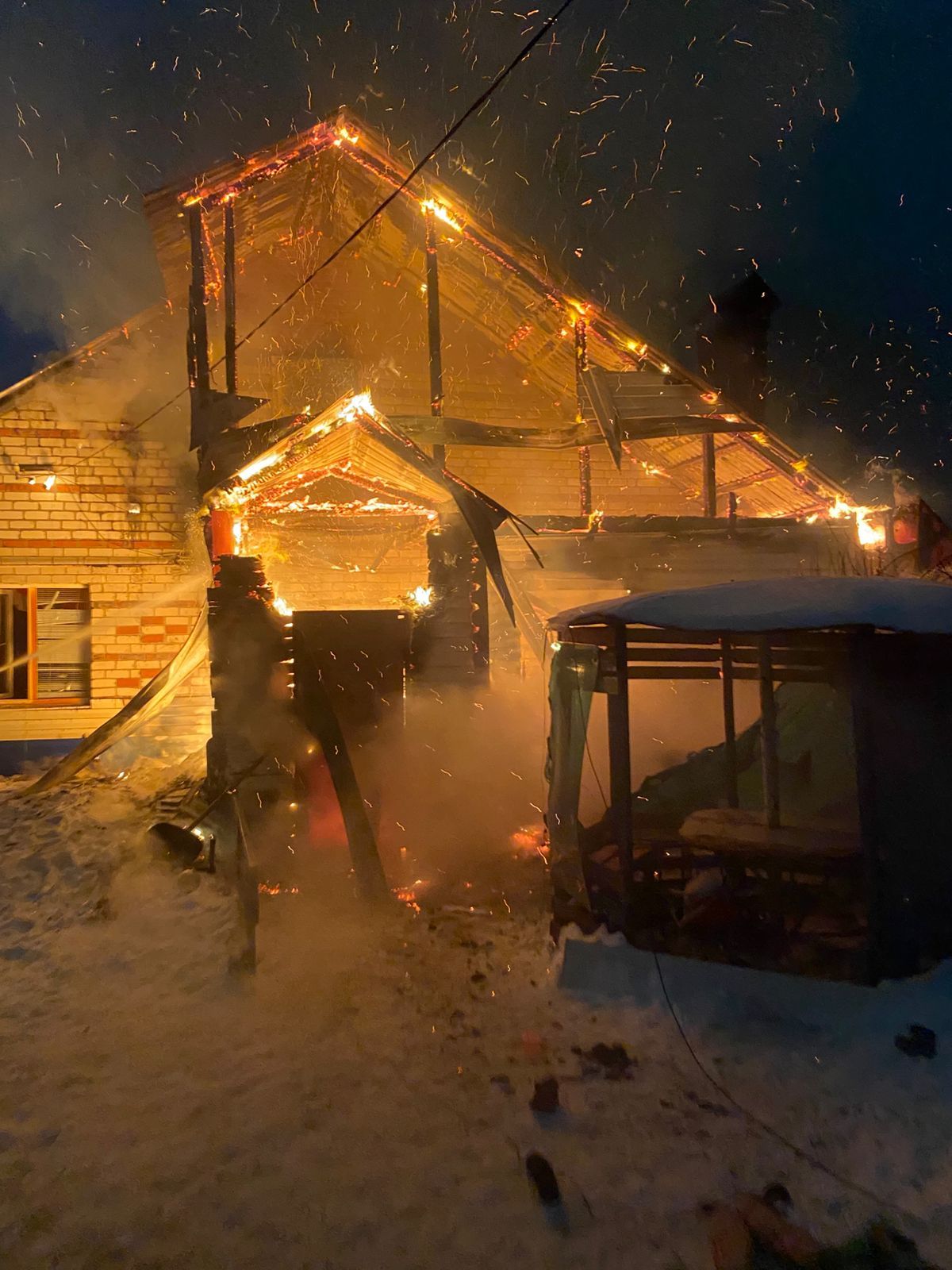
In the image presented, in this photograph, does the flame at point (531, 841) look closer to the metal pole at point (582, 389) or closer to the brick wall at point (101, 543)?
the metal pole at point (582, 389)

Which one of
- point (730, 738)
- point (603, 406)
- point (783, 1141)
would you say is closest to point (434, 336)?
point (603, 406)

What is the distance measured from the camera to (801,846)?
5875 millimetres

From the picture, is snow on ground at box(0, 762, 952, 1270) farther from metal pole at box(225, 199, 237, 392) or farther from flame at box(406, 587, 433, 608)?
metal pole at box(225, 199, 237, 392)

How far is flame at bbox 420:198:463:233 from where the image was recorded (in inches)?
420

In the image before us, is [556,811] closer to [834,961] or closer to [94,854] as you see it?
[834,961]

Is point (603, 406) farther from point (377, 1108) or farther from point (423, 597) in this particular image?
point (377, 1108)

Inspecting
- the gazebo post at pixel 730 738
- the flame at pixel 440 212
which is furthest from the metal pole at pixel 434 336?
the gazebo post at pixel 730 738

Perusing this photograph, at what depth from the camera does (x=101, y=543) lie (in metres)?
11.7

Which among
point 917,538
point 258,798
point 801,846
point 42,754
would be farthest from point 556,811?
point 917,538

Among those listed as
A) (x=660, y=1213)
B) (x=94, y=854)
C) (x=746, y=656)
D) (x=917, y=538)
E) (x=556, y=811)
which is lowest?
(x=660, y=1213)

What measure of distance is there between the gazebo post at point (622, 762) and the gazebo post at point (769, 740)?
3.92 ft

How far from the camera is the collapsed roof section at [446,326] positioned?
10438mm

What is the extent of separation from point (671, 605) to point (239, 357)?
943cm

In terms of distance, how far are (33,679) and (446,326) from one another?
8.82 m
